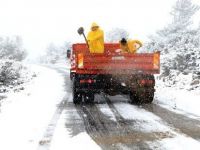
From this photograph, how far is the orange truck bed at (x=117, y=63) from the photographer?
13898 millimetres

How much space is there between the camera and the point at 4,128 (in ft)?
30.9

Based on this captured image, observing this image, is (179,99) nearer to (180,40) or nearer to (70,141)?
(70,141)

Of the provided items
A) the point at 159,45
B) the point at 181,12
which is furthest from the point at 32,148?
the point at 181,12

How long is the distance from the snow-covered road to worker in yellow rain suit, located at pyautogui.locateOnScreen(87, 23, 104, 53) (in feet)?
7.93

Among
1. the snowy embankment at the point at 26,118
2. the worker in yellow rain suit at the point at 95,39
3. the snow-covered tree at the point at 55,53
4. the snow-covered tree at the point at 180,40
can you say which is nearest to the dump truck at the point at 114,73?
the snowy embankment at the point at 26,118

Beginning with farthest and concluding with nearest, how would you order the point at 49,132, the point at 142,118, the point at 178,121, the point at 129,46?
the point at 129,46
the point at 142,118
the point at 178,121
the point at 49,132

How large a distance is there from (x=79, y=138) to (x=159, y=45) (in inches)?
1043

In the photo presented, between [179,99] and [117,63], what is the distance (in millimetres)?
2713

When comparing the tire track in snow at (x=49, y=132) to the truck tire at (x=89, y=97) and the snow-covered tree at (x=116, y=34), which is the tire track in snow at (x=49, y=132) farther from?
the snow-covered tree at (x=116, y=34)

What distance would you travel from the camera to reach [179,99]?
15.0 metres

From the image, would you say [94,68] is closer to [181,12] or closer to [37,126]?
[37,126]

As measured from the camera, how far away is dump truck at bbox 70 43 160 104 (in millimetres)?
13922

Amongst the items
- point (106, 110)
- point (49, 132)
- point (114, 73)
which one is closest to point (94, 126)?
point (49, 132)

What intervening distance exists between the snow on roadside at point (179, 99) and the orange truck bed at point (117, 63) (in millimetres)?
1292
